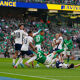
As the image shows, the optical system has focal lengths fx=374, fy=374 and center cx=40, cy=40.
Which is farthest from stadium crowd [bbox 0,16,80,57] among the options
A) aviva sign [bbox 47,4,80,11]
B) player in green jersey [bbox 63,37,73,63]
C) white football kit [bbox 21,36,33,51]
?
white football kit [bbox 21,36,33,51]

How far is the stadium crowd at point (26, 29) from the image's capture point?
122 ft

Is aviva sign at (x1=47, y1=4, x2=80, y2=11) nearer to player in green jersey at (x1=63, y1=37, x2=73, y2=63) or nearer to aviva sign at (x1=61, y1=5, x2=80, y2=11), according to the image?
aviva sign at (x1=61, y1=5, x2=80, y2=11)

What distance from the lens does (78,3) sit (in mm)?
50281

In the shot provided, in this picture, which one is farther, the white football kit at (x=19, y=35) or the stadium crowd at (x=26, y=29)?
the stadium crowd at (x=26, y=29)

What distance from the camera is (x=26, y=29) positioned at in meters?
44.1

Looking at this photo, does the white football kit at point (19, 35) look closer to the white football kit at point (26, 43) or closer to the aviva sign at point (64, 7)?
the white football kit at point (26, 43)

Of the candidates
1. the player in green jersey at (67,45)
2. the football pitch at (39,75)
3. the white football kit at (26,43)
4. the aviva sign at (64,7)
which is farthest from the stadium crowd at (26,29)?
the football pitch at (39,75)

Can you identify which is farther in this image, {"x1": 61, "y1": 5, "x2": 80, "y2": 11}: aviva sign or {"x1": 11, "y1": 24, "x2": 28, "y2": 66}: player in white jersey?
{"x1": 61, "y1": 5, "x2": 80, "y2": 11}: aviva sign

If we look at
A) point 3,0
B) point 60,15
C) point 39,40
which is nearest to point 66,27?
point 60,15

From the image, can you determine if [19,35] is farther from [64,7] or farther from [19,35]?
[64,7]

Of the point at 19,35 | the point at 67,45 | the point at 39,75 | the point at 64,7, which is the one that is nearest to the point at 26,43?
the point at 19,35

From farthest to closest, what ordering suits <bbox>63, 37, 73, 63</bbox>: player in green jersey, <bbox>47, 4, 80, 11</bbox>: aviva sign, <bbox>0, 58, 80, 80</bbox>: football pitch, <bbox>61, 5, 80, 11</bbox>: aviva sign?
<bbox>61, 5, 80, 11</bbox>: aviva sign, <bbox>47, 4, 80, 11</bbox>: aviva sign, <bbox>63, 37, 73, 63</bbox>: player in green jersey, <bbox>0, 58, 80, 80</bbox>: football pitch

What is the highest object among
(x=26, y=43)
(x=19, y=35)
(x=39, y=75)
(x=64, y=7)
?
(x=19, y=35)

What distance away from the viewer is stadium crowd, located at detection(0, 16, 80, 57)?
3728 centimetres
